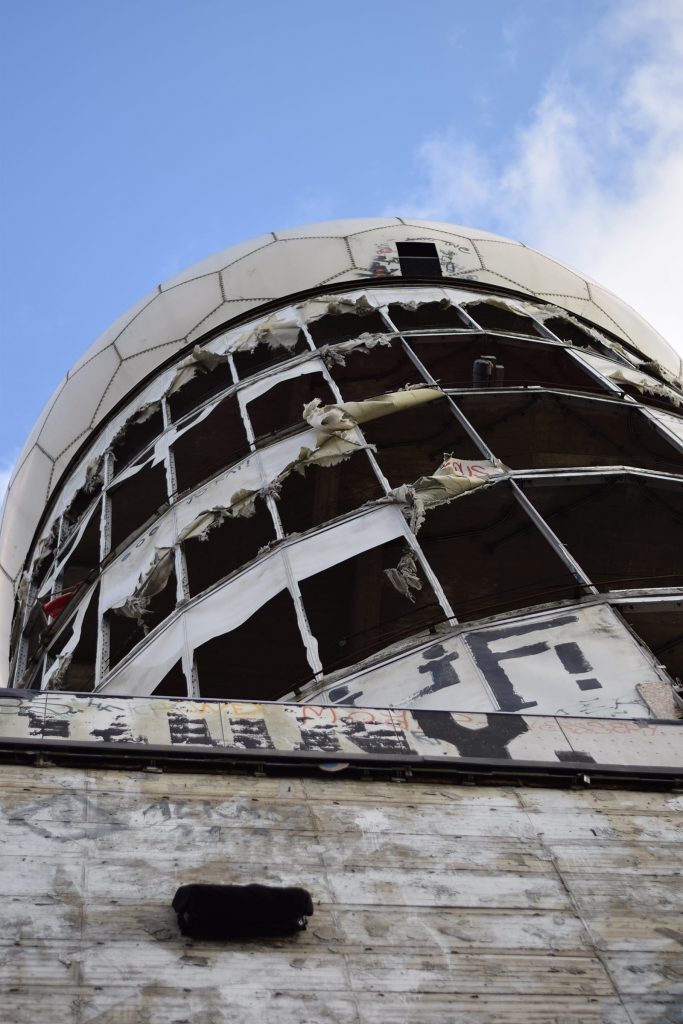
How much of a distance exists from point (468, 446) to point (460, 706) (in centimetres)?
650

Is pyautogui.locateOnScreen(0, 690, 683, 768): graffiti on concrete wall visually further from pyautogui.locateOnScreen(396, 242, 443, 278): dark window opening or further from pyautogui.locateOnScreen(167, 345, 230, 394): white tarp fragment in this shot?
pyautogui.locateOnScreen(396, 242, 443, 278): dark window opening

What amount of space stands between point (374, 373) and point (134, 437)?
144 inches

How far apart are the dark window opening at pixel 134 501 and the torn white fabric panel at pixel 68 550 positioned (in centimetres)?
31

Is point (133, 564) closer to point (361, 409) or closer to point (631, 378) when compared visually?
point (361, 409)

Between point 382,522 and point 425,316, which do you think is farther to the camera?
point 425,316

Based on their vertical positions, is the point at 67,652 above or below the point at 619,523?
above

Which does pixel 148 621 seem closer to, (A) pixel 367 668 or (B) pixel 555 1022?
(A) pixel 367 668

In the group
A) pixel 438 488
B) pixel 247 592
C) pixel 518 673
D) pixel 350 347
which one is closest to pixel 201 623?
pixel 247 592

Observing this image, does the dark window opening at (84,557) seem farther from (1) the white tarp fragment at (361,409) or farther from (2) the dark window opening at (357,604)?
(1) the white tarp fragment at (361,409)

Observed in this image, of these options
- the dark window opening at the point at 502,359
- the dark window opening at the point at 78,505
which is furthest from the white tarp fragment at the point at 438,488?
the dark window opening at the point at 78,505

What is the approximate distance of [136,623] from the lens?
552 inches

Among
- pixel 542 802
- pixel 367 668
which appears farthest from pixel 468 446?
pixel 542 802

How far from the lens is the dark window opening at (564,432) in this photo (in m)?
14.5

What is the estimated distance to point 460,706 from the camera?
927cm
